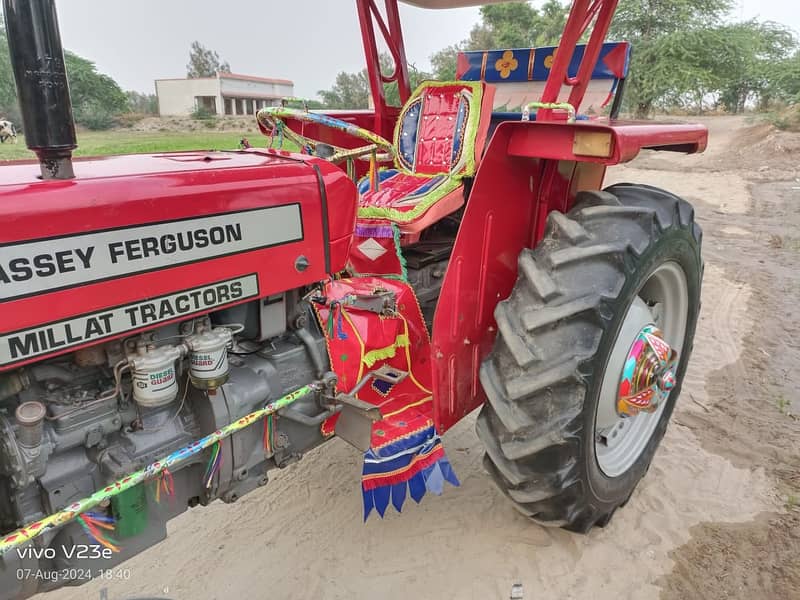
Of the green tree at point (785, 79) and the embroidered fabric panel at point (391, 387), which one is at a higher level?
the green tree at point (785, 79)

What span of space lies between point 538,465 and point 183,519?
1.37 meters

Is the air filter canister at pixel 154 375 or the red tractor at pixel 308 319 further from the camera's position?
the air filter canister at pixel 154 375

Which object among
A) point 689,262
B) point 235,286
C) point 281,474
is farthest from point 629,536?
point 235,286

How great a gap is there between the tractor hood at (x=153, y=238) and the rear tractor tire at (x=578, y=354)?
0.58 m

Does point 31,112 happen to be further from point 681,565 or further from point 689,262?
point 681,565

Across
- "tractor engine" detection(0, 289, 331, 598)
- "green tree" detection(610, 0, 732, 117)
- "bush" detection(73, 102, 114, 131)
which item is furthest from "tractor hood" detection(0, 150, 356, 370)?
"bush" detection(73, 102, 114, 131)

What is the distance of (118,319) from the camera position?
1.23m

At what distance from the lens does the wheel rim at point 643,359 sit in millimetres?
1898

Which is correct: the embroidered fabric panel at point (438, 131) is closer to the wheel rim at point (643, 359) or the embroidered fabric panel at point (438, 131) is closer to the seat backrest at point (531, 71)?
the seat backrest at point (531, 71)

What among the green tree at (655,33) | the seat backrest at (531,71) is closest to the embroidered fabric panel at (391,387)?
the seat backrest at (531,71)

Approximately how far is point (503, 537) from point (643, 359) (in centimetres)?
79

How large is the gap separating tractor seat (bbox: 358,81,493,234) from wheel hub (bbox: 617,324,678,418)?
2.82ft

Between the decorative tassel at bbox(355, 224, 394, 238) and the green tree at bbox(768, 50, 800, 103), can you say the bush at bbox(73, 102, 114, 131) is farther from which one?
the green tree at bbox(768, 50, 800, 103)

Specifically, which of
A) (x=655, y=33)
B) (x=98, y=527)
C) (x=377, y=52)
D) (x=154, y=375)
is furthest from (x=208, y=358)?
(x=655, y=33)
